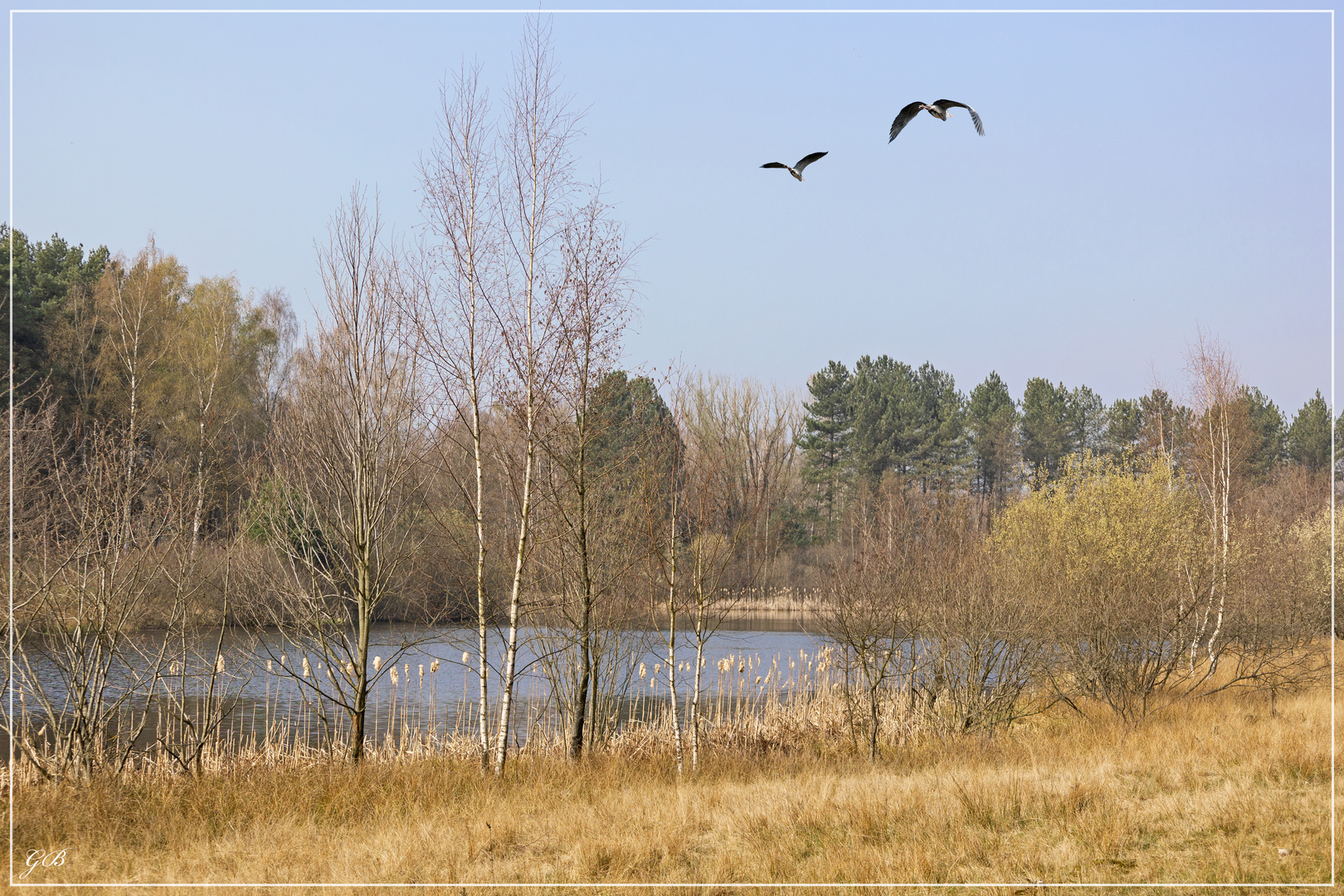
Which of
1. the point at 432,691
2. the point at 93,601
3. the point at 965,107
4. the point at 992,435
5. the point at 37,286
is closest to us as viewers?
the point at 965,107

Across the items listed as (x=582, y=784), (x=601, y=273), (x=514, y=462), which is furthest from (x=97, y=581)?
(x=601, y=273)

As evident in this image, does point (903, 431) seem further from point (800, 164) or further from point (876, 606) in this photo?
point (800, 164)

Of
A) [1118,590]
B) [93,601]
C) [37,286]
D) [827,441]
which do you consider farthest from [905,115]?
[827,441]

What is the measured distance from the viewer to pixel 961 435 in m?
50.2

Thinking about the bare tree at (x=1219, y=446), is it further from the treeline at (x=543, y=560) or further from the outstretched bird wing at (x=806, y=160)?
the outstretched bird wing at (x=806, y=160)

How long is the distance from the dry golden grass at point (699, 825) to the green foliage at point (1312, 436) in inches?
1833

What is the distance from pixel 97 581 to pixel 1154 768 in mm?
11326

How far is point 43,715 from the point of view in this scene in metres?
15.0

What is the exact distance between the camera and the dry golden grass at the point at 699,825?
613 cm

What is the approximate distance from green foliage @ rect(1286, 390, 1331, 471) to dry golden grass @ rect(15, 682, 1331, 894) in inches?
1833

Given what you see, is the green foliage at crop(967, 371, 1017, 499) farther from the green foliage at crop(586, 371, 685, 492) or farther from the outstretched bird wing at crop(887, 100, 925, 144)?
the outstretched bird wing at crop(887, 100, 925, 144)

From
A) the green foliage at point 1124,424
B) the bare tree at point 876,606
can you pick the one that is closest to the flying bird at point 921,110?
the bare tree at point 876,606

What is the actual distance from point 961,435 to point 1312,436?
18.0 metres

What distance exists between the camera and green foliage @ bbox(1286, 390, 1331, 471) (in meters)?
47.9
